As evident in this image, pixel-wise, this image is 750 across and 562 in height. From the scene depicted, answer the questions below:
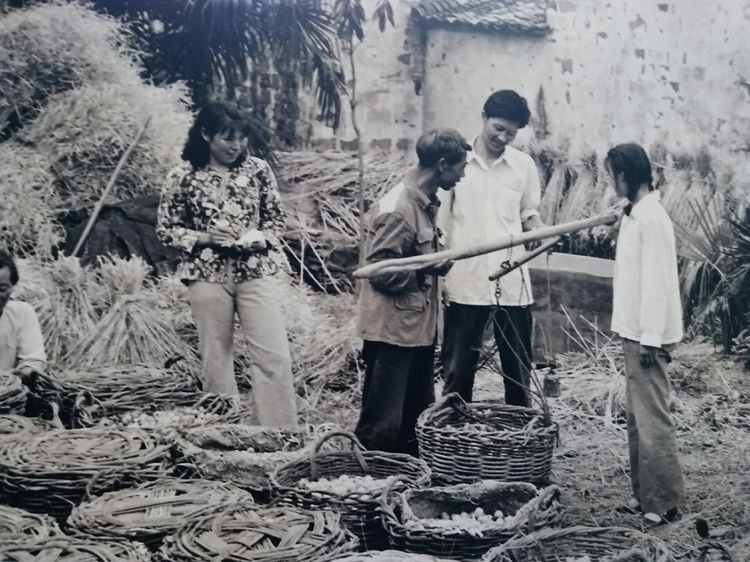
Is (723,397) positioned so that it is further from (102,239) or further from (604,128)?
(102,239)

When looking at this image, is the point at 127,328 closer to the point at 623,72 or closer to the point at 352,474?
the point at 352,474

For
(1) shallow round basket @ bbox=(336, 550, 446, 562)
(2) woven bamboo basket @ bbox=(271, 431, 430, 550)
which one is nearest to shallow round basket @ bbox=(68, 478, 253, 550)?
(2) woven bamboo basket @ bbox=(271, 431, 430, 550)

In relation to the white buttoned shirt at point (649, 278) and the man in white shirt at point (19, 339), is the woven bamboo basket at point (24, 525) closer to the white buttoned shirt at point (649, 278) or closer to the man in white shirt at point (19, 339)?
the man in white shirt at point (19, 339)

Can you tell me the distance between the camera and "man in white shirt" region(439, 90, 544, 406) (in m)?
4.16

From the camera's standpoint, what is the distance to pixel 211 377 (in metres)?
4.31

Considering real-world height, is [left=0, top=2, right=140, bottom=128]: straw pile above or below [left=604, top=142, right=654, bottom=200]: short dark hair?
above

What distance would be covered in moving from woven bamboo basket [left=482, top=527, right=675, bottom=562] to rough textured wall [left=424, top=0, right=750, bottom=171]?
2.54 metres

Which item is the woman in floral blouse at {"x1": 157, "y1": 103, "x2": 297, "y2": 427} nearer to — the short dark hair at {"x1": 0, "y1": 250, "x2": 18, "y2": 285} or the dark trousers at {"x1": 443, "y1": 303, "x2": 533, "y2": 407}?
the short dark hair at {"x1": 0, "y1": 250, "x2": 18, "y2": 285}

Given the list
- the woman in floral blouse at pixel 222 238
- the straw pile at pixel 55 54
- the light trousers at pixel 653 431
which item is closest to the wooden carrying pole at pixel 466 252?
the light trousers at pixel 653 431

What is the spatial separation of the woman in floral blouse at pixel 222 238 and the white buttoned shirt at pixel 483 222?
819 millimetres

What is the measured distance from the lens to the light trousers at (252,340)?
4.25m

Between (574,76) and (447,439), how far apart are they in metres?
2.59

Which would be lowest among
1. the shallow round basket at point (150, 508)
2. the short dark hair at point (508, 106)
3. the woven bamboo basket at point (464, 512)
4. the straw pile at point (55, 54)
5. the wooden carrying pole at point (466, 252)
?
the woven bamboo basket at point (464, 512)

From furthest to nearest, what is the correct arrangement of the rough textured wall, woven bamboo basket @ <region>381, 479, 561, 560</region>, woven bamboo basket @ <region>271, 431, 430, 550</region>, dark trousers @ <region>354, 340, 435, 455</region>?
the rough textured wall < dark trousers @ <region>354, 340, 435, 455</region> < woven bamboo basket @ <region>271, 431, 430, 550</region> < woven bamboo basket @ <region>381, 479, 561, 560</region>
